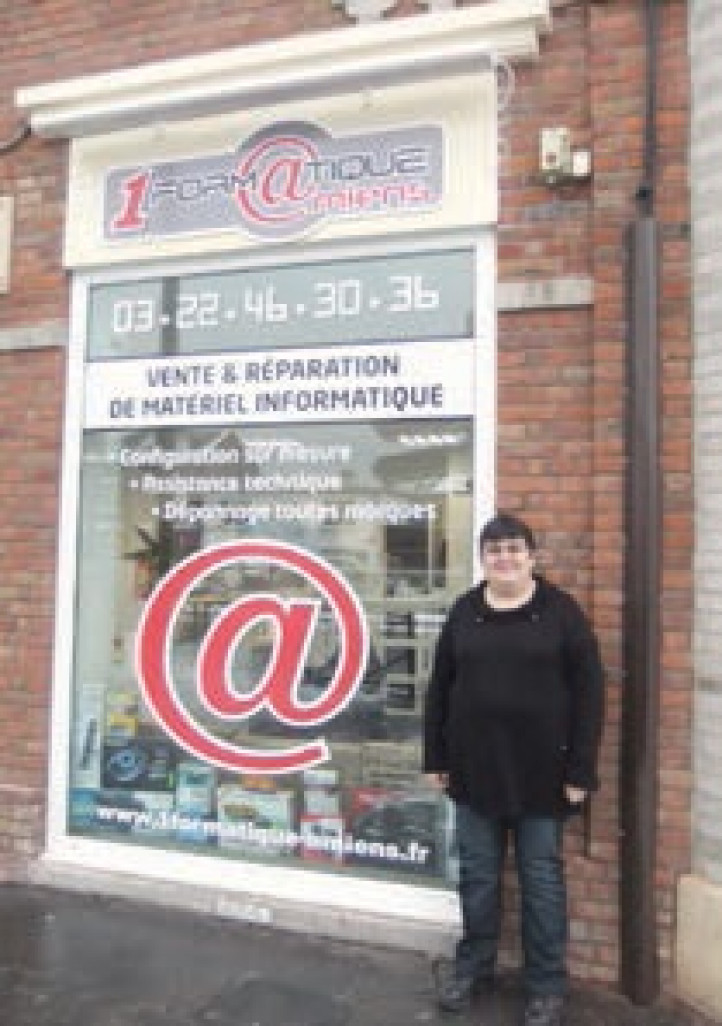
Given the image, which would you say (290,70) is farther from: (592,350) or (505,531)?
(505,531)

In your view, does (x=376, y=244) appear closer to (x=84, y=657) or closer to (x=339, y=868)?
(x=84, y=657)

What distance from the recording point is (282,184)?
16.1ft

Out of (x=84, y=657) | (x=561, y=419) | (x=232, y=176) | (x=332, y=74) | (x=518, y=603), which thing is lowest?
(x=84, y=657)

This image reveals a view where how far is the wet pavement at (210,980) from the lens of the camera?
3869mm

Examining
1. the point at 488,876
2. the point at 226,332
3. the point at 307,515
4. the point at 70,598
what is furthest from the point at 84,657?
the point at 488,876

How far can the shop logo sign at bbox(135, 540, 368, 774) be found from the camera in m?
4.79

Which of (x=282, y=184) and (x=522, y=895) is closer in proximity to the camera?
(x=522, y=895)

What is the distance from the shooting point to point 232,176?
499 cm

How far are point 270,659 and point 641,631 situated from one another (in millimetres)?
1764

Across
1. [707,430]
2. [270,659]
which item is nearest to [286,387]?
[270,659]

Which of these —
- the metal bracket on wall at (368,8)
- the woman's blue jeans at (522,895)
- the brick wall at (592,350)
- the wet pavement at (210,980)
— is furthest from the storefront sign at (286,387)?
the wet pavement at (210,980)

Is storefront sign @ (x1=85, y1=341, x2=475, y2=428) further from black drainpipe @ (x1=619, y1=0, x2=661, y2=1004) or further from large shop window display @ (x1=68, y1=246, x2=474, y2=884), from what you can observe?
black drainpipe @ (x1=619, y1=0, x2=661, y2=1004)

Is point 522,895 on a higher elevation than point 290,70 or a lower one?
lower

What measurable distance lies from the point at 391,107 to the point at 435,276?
0.78m
